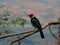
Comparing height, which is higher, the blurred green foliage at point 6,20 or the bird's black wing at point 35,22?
the blurred green foliage at point 6,20

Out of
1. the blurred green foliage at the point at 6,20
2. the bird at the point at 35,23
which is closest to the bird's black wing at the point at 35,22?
the bird at the point at 35,23

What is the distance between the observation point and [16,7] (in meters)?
7.06

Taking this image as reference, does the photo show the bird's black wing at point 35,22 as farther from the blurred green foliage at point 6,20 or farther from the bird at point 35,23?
the blurred green foliage at point 6,20

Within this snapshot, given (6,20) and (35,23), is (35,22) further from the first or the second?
(6,20)

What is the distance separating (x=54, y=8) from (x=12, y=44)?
0.65 metres

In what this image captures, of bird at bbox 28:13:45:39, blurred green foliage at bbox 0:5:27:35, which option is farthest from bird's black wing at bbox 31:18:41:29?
blurred green foliage at bbox 0:5:27:35

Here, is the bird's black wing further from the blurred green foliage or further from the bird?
the blurred green foliage

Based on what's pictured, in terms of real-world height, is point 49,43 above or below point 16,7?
below

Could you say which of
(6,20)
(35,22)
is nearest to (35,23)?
(35,22)

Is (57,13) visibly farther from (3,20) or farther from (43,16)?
(3,20)

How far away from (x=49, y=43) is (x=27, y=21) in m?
0.36

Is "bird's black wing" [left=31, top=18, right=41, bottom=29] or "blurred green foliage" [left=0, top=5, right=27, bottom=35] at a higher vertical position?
"blurred green foliage" [left=0, top=5, right=27, bottom=35]

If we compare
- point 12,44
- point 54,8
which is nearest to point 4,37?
point 12,44

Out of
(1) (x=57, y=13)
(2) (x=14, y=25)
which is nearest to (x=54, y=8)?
(1) (x=57, y=13)
